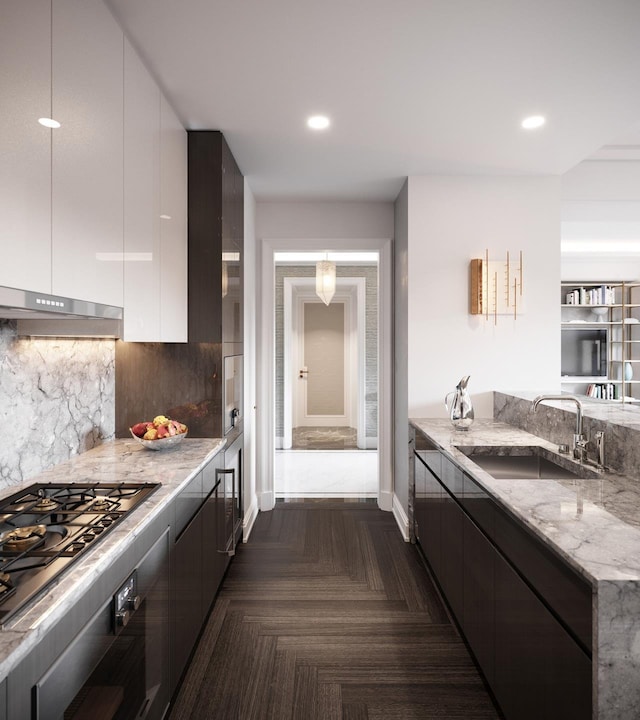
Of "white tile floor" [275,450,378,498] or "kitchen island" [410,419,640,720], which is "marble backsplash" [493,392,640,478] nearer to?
"kitchen island" [410,419,640,720]

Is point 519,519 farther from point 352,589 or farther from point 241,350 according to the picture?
point 241,350

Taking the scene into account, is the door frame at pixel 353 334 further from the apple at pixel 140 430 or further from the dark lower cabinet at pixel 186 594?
the dark lower cabinet at pixel 186 594

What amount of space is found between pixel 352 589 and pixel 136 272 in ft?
6.79

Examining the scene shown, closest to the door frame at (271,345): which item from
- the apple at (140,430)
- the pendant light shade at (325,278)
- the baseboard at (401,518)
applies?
the baseboard at (401,518)

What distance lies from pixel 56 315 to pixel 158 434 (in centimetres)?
95

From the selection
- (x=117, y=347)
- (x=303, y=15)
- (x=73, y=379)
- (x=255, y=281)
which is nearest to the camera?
(x=303, y=15)

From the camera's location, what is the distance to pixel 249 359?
386cm

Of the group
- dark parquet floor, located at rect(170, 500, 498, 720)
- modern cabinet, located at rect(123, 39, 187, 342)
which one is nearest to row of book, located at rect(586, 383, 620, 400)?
dark parquet floor, located at rect(170, 500, 498, 720)

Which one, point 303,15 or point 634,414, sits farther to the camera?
point 634,414

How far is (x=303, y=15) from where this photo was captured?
180 cm

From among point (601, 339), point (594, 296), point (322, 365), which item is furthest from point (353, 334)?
point (601, 339)

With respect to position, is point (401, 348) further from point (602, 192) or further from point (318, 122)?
point (602, 192)

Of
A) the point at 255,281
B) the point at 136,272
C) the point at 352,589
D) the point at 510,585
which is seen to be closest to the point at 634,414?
the point at 510,585

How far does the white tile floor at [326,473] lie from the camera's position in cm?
473
